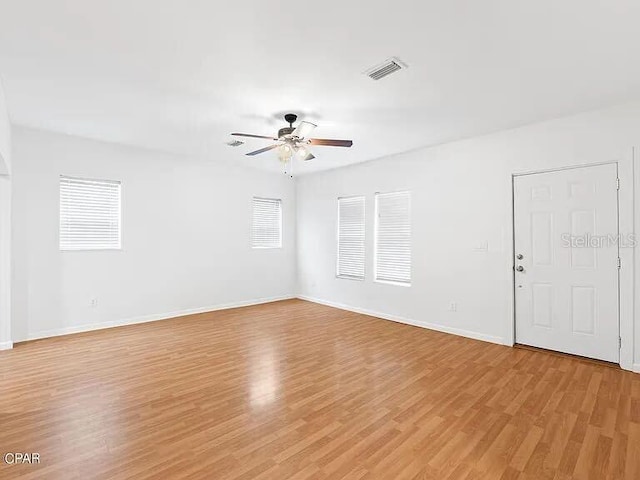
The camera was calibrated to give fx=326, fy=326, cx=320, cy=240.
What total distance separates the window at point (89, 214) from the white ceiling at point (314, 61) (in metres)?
0.97

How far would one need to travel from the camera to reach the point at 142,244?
5.33m

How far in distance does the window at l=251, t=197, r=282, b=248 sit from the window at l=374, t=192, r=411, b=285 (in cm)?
238

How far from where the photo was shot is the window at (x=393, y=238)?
17.9 feet

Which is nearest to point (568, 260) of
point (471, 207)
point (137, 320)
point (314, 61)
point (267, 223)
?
point (471, 207)

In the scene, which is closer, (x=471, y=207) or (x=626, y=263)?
(x=626, y=263)

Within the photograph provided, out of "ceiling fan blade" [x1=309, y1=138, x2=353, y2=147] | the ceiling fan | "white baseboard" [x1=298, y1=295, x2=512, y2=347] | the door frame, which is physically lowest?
"white baseboard" [x1=298, y1=295, x2=512, y2=347]

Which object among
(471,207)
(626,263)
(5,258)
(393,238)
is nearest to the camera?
(626,263)

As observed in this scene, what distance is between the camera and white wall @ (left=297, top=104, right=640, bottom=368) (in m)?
3.62

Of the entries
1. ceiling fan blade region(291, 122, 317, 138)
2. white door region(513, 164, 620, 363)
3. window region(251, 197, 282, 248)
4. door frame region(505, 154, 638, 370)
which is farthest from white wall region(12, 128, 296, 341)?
door frame region(505, 154, 638, 370)

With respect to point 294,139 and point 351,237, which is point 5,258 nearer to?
point 294,139

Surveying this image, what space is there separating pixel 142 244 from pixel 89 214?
84cm

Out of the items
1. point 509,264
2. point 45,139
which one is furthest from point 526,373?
point 45,139

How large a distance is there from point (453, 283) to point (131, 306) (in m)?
5.01

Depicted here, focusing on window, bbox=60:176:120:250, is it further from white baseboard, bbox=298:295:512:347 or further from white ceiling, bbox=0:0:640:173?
white baseboard, bbox=298:295:512:347
